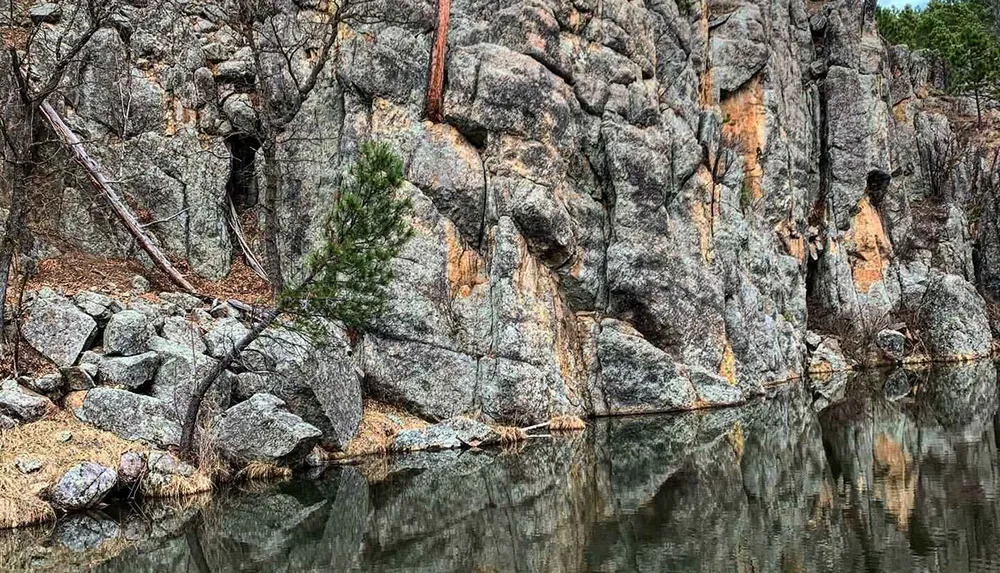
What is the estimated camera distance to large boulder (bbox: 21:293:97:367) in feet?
55.4

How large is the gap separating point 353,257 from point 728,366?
696 inches

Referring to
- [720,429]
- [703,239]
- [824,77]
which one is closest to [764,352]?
[703,239]

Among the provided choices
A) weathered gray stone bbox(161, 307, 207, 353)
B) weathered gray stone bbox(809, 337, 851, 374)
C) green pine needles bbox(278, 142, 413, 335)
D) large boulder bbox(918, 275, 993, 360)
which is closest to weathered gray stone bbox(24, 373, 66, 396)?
weathered gray stone bbox(161, 307, 207, 353)

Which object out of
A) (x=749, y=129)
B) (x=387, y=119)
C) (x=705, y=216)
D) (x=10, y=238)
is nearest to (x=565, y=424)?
(x=387, y=119)

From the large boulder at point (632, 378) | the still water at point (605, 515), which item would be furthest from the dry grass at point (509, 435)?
the large boulder at point (632, 378)

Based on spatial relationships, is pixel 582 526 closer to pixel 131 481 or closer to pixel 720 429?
pixel 131 481

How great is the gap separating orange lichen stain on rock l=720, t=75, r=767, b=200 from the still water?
19.8 meters

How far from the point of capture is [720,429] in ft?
73.7

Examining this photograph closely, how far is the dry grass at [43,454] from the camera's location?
43.4ft

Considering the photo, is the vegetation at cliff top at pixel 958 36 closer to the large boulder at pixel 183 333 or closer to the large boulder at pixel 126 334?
the large boulder at pixel 183 333

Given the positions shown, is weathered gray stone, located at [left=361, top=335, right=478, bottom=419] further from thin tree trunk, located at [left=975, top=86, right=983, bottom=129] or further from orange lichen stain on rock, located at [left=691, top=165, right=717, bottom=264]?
thin tree trunk, located at [left=975, top=86, right=983, bottom=129]

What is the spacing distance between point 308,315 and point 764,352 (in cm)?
2237

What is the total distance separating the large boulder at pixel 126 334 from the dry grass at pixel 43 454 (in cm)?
182

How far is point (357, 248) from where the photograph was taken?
1555 centimetres
